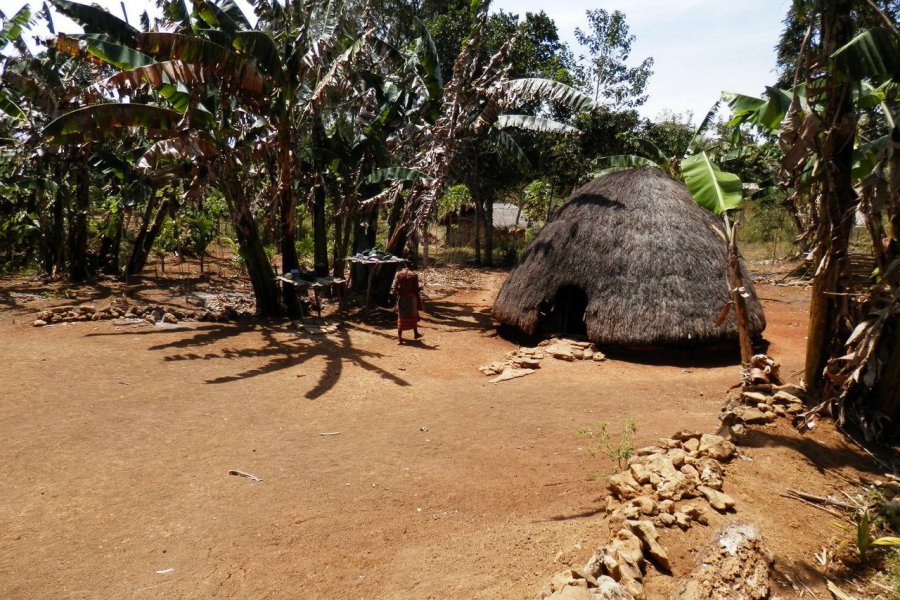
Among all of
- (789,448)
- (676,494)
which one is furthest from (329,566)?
(789,448)

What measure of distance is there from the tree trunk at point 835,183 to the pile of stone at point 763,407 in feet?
2.37

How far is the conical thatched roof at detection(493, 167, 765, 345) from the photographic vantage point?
8.96 metres

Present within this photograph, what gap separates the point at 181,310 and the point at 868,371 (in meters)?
10.9

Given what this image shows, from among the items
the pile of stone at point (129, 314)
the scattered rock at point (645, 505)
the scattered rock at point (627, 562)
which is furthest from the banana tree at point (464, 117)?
the scattered rock at point (627, 562)

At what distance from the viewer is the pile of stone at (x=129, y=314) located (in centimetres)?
1050

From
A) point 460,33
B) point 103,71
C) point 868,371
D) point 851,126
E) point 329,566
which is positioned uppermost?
point 460,33

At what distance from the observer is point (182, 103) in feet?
Result: 29.8

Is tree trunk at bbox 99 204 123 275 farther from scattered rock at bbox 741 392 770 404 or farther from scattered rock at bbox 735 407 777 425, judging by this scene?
scattered rock at bbox 735 407 777 425

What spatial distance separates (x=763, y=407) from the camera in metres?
5.22

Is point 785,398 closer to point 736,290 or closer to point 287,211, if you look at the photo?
point 736,290

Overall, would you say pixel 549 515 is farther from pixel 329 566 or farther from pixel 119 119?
pixel 119 119

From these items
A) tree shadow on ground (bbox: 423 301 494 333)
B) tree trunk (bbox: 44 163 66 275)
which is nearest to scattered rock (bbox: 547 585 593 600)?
tree shadow on ground (bbox: 423 301 494 333)

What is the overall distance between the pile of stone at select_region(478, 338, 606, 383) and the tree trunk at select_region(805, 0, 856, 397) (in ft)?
13.9

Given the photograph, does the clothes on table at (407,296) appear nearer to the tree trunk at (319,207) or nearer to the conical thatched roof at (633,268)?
the conical thatched roof at (633,268)
